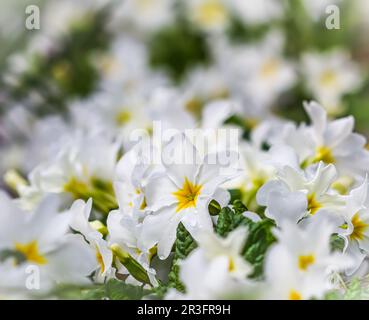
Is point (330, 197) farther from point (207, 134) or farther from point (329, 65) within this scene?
point (329, 65)

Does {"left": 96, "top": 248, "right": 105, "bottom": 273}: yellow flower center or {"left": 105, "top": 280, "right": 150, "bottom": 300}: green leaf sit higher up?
{"left": 96, "top": 248, "right": 105, "bottom": 273}: yellow flower center

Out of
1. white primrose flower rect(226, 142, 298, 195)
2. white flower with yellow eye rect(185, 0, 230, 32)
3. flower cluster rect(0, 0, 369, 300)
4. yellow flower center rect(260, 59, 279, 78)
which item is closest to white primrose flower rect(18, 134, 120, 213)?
flower cluster rect(0, 0, 369, 300)

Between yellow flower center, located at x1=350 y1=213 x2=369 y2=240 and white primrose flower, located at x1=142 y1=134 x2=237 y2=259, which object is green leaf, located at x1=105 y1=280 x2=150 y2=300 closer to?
white primrose flower, located at x1=142 y1=134 x2=237 y2=259

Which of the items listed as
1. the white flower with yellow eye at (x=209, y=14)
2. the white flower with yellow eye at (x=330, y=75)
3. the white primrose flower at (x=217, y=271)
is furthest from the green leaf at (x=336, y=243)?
the white flower with yellow eye at (x=209, y=14)

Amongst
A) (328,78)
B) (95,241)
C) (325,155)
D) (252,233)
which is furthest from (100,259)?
(328,78)

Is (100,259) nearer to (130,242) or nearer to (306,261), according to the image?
(130,242)

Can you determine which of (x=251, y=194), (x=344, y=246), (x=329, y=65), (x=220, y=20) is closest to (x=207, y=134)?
(x=251, y=194)

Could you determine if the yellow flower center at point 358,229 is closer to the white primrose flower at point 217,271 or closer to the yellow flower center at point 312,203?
the yellow flower center at point 312,203
